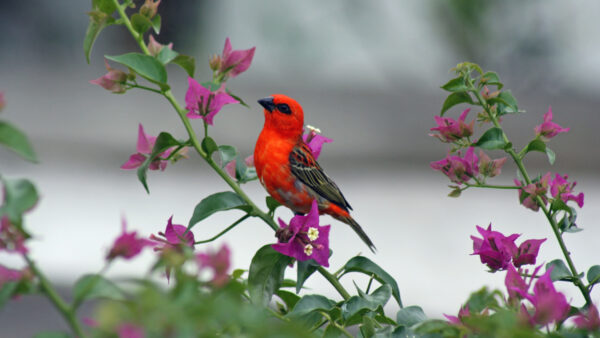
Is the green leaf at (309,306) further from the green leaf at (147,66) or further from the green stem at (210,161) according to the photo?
the green leaf at (147,66)

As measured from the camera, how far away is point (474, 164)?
2.52ft

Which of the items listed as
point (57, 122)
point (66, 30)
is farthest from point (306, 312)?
point (66, 30)

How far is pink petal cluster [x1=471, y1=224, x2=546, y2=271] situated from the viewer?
66 centimetres

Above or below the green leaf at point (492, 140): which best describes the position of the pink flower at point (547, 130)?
above

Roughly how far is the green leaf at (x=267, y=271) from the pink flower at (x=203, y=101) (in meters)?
0.12

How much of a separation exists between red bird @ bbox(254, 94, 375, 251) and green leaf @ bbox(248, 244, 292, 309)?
20 centimetres

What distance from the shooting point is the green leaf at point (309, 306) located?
1.91ft

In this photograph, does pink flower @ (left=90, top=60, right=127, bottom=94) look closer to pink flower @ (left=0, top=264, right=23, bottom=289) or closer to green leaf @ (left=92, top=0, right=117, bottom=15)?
green leaf @ (left=92, top=0, right=117, bottom=15)

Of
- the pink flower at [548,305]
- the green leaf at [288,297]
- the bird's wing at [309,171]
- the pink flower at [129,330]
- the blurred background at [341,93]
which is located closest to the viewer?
the pink flower at [129,330]

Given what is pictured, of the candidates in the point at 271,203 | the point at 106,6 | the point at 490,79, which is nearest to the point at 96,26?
the point at 106,6

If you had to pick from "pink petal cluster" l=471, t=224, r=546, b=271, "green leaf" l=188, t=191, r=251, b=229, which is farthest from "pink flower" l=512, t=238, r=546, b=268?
"green leaf" l=188, t=191, r=251, b=229

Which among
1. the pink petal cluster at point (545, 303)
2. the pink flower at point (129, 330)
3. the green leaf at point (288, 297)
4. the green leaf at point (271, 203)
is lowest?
the green leaf at point (288, 297)

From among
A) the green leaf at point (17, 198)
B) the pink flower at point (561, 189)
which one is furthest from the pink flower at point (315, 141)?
the green leaf at point (17, 198)

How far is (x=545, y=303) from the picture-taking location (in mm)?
450
